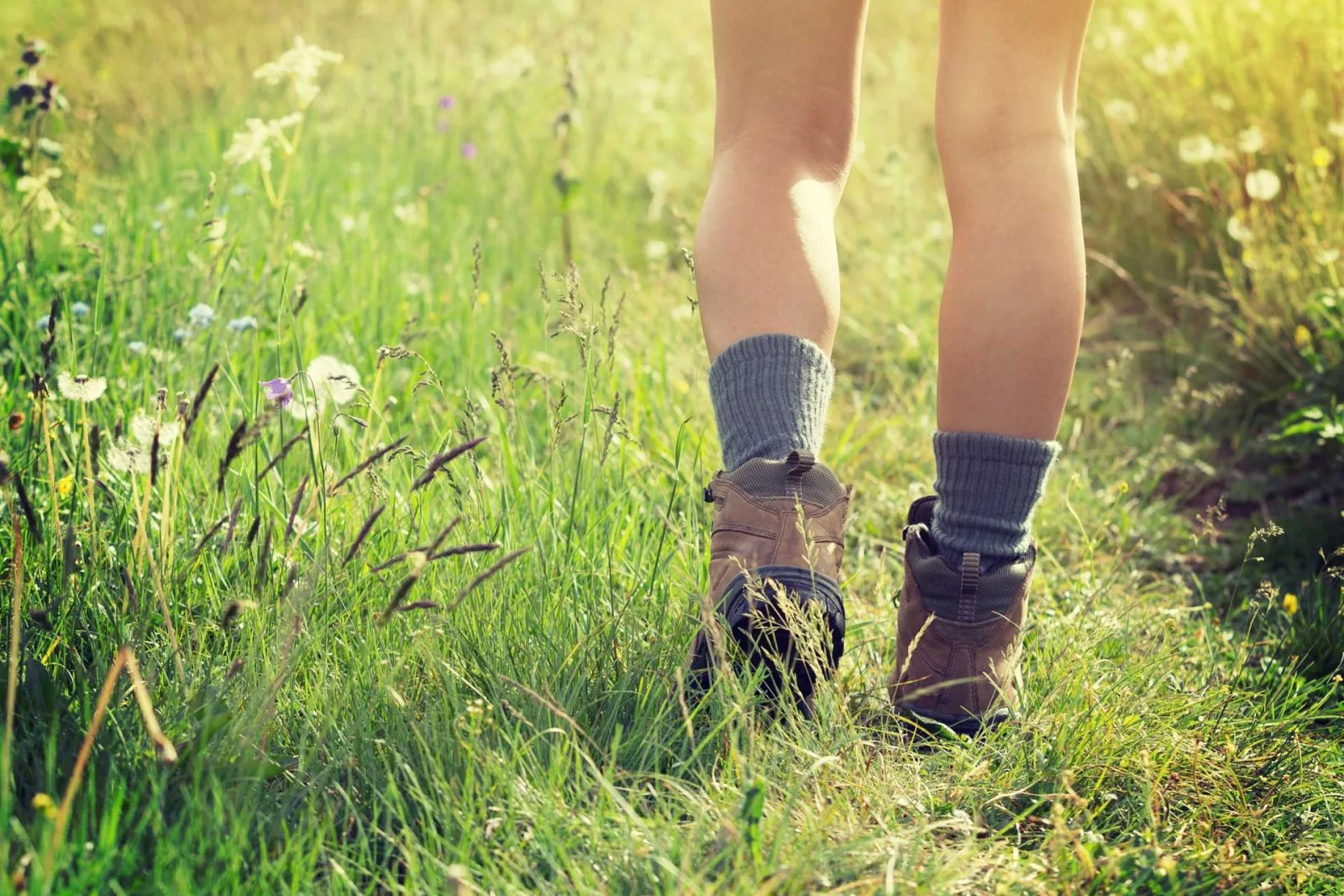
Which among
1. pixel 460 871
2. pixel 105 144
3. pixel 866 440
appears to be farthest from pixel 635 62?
pixel 460 871

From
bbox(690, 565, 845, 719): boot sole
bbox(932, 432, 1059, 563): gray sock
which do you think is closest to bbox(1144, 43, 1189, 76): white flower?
bbox(932, 432, 1059, 563): gray sock

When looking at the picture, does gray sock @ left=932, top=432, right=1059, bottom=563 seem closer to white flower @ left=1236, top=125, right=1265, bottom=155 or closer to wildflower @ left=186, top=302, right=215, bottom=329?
wildflower @ left=186, top=302, right=215, bottom=329

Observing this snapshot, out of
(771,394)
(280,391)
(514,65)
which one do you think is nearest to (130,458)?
(280,391)

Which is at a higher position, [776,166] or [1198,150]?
[1198,150]

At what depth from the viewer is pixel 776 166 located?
1551mm

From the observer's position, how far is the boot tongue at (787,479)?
148 cm

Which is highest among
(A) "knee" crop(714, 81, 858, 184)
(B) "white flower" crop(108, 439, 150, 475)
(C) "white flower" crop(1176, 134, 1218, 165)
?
(C) "white flower" crop(1176, 134, 1218, 165)

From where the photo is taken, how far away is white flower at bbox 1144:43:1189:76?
3.39 m

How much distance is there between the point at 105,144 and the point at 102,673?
2833 mm

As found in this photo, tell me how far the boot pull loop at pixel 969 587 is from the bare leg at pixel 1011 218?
0.16 metres

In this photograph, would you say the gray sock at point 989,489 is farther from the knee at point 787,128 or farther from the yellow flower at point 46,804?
the yellow flower at point 46,804

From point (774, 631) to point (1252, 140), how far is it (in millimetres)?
2163

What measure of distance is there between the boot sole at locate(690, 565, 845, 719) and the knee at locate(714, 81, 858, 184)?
0.52m

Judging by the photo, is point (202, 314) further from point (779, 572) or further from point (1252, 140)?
point (1252, 140)
